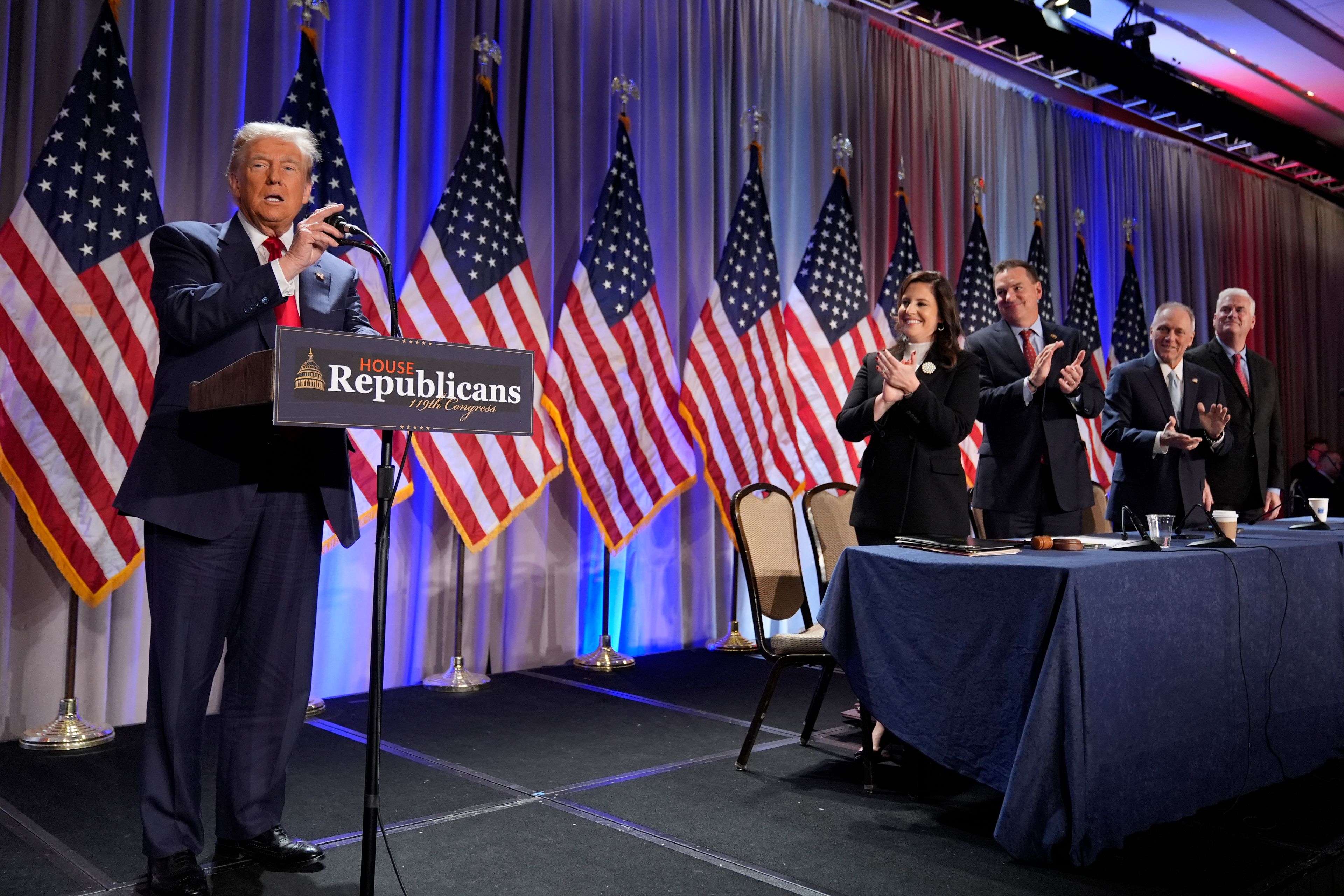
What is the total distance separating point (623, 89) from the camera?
18.4 ft

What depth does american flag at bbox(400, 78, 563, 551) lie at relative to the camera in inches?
184

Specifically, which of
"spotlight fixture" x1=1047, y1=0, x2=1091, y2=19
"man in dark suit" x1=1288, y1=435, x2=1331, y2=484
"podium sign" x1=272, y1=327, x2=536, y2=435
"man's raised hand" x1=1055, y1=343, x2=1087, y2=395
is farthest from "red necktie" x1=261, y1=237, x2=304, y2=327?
"man in dark suit" x1=1288, y1=435, x2=1331, y2=484

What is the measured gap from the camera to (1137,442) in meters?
4.31

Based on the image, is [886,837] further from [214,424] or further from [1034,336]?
[1034,336]

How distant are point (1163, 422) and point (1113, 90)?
16.7 ft

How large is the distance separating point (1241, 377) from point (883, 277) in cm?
259

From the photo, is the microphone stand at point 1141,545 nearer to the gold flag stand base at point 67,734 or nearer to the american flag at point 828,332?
the american flag at point 828,332

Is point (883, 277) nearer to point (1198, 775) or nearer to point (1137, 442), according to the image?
point (1137, 442)

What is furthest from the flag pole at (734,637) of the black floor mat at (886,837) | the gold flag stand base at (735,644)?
the black floor mat at (886,837)

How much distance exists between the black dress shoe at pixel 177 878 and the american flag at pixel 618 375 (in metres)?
3.15

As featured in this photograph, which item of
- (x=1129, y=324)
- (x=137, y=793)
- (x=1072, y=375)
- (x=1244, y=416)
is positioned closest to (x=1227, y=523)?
(x=1072, y=375)

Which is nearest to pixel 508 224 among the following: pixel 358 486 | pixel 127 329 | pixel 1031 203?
pixel 358 486

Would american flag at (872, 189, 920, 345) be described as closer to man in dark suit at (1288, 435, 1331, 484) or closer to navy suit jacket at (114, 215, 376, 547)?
man in dark suit at (1288, 435, 1331, 484)

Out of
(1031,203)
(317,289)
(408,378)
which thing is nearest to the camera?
(408,378)
